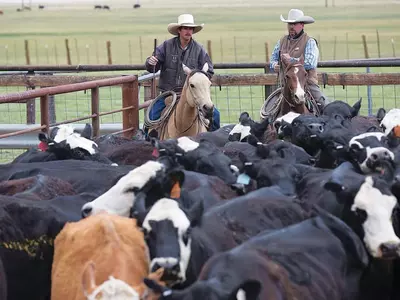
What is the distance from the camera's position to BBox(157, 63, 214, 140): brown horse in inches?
443

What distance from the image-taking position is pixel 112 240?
5.50 metres

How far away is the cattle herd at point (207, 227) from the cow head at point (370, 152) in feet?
0.04

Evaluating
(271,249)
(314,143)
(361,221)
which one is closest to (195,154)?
(314,143)

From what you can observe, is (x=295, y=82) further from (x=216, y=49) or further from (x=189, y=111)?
(x=216, y=49)

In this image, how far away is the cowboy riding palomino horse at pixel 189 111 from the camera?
11.3 metres

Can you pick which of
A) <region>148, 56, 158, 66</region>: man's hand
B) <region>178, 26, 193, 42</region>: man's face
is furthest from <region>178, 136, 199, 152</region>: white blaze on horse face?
<region>178, 26, 193, 42</region>: man's face

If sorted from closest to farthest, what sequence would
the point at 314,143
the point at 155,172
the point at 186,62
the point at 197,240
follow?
the point at 197,240, the point at 155,172, the point at 314,143, the point at 186,62

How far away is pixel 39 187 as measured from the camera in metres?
7.38

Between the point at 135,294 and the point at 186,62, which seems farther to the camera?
the point at 186,62

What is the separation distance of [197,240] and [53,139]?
4239 millimetres

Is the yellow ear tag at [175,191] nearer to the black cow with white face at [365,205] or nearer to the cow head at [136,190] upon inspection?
the cow head at [136,190]

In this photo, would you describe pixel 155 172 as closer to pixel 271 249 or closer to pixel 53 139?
pixel 271 249

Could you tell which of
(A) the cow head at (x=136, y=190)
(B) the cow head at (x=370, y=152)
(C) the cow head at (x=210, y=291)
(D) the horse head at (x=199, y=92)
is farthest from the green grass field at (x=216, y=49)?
(C) the cow head at (x=210, y=291)

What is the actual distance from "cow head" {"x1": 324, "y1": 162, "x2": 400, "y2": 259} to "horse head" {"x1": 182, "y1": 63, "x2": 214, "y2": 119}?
4.85m
